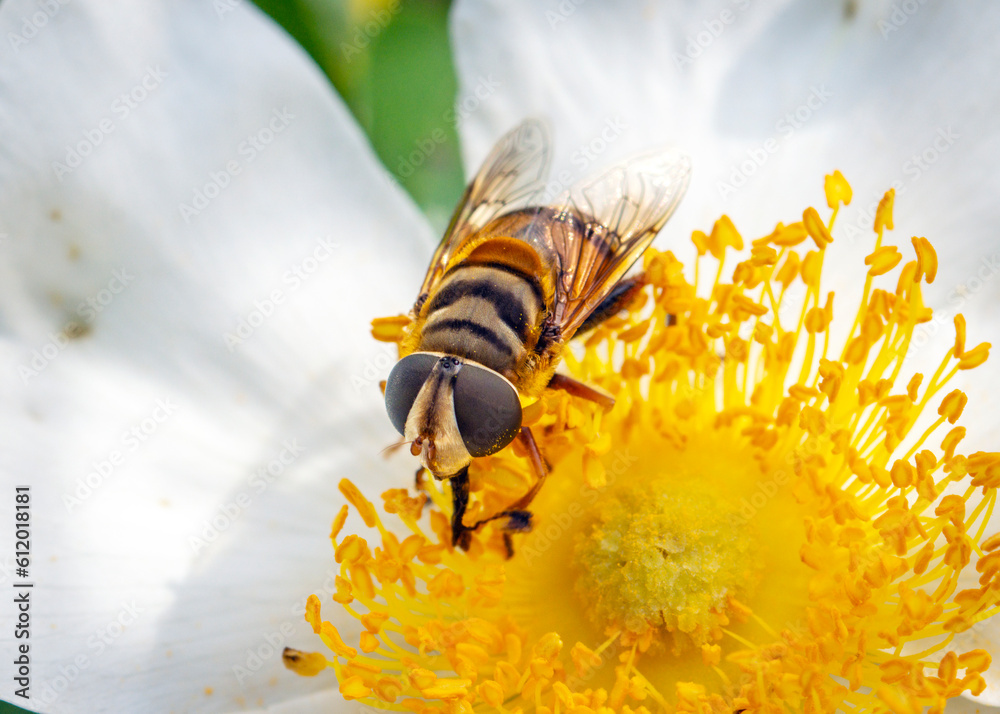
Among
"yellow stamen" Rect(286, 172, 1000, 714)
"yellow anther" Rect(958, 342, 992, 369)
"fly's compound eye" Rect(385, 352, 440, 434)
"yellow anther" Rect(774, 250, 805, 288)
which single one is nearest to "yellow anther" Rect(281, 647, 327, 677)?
"yellow stamen" Rect(286, 172, 1000, 714)

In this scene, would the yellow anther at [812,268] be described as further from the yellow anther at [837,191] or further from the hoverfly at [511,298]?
the hoverfly at [511,298]

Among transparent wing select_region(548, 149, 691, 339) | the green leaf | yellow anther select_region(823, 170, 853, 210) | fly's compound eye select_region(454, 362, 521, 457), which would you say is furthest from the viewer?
the green leaf

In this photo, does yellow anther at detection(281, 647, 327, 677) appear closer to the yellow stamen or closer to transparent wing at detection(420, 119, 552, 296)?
the yellow stamen

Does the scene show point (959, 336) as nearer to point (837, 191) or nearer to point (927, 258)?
point (927, 258)

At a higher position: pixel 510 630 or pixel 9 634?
pixel 9 634

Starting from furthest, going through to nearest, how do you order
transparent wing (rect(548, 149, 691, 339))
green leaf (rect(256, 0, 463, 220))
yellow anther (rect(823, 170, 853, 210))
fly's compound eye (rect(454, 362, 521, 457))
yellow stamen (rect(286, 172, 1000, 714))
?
1. green leaf (rect(256, 0, 463, 220))
2. yellow anther (rect(823, 170, 853, 210))
3. transparent wing (rect(548, 149, 691, 339))
4. yellow stamen (rect(286, 172, 1000, 714))
5. fly's compound eye (rect(454, 362, 521, 457))

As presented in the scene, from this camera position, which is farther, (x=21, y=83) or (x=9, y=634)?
(x=21, y=83)

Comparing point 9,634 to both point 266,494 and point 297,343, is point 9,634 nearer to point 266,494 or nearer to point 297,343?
point 266,494

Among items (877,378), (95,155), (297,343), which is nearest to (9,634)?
(297,343)
